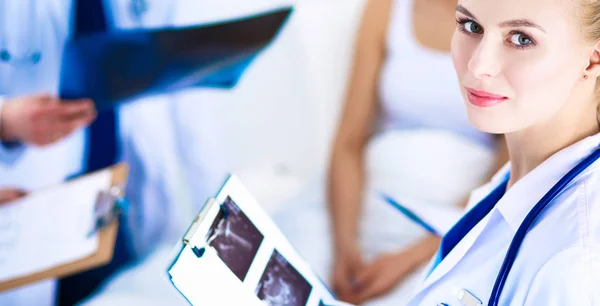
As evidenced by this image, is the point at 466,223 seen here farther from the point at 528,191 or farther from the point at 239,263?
the point at 239,263

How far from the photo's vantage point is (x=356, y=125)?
4.38 feet

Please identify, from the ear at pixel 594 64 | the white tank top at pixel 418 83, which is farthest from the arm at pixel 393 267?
the ear at pixel 594 64

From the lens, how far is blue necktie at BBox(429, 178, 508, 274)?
0.75 meters

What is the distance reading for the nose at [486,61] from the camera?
586 millimetres

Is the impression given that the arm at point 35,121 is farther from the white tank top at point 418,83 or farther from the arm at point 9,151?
the white tank top at point 418,83

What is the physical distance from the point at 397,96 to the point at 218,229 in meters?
0.77

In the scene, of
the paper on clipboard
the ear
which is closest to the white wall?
the paper on clipboard

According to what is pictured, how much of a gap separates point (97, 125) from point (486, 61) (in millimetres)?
689

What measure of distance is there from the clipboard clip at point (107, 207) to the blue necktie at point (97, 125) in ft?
0.28

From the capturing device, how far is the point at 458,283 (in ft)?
2.14

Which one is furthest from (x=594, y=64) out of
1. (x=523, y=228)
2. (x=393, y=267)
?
(x=393, y=267)

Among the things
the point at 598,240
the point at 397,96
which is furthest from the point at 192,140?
the point at 598,240

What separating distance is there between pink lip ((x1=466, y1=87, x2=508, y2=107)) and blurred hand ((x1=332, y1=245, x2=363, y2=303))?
0.69m

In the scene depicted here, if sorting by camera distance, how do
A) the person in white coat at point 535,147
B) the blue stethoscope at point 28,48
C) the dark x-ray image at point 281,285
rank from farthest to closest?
the blue stethoscope at point 28,48, the dark x-ray image at point 281,285, the person in white coat at point 535,147
